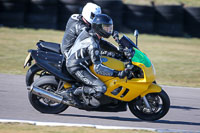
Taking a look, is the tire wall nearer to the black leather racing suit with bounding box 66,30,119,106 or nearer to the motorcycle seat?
the motorcycle seat

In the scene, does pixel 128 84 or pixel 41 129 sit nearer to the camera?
pixel 41 129

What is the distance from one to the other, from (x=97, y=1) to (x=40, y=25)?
3.08 metres

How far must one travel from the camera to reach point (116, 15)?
698 inches

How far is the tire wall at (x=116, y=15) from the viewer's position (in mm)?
17500

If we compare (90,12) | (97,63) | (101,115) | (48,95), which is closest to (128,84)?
(97,63)

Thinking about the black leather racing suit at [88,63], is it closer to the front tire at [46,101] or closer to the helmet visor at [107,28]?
the helmet visor at [107,28]

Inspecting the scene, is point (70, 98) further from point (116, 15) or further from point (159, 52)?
point (116, 15)

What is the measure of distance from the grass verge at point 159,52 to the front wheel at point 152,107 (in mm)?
3620

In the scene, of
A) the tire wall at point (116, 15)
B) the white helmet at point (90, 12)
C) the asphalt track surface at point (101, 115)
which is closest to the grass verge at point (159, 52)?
the tire wall at point (116, 15)

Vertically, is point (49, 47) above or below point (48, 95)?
above

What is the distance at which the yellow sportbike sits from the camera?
5.47 m

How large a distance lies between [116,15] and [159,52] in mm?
3991

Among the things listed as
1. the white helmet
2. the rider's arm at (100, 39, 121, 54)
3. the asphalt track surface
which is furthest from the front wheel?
the white helmet

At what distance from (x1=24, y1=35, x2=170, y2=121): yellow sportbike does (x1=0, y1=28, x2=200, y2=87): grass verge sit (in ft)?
12.0
